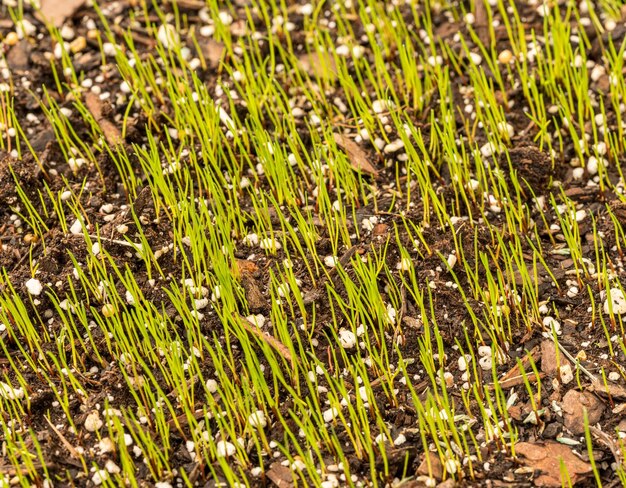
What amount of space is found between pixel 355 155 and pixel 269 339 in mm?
814

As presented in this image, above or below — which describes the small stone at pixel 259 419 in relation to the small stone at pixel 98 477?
below

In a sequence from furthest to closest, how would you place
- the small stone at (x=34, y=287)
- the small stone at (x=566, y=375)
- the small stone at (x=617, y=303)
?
1. the small stone at (x=34, y=287)
2. the small stone at (x=617, y=303)
3. the small stone at (x=566, y=375)

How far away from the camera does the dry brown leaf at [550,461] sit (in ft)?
6.87

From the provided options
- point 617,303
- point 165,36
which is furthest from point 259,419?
point 165,36

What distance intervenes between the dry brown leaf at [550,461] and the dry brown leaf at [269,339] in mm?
636

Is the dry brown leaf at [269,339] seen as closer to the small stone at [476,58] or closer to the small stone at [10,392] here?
the small stone at [10,392]

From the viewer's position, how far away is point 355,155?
2918mm

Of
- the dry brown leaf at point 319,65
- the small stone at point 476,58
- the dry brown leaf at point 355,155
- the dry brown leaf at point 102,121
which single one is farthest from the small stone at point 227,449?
the small stone at point 476,58

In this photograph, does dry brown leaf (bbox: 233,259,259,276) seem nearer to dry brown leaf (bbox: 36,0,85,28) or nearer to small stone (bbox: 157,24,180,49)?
small stone (bbox: 157,24,180,49)

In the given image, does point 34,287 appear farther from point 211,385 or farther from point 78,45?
point 78,45

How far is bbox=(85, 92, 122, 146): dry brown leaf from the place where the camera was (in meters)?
2.99

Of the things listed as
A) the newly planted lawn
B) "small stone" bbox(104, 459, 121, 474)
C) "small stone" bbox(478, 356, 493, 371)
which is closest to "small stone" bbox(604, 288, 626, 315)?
the newly planted lawn

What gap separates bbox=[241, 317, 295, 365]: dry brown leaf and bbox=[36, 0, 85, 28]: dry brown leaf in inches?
66.8

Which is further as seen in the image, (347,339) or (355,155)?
(355,155)
